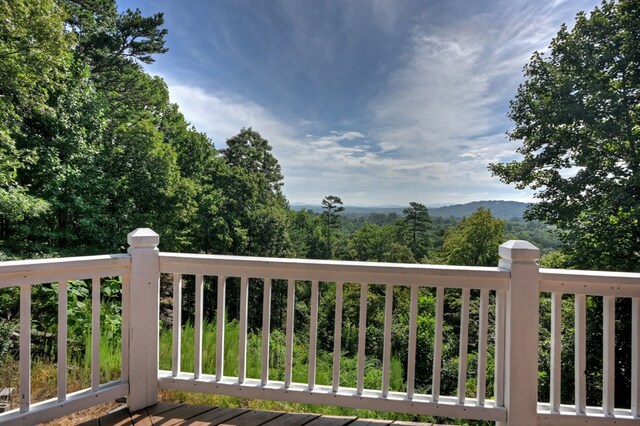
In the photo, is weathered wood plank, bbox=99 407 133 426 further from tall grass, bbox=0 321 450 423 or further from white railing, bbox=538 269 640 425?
white railing, bbox=538 269 640 425

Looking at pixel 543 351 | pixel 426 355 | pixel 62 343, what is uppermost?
pixel 62 343

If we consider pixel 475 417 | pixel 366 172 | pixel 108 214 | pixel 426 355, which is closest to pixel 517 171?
pixel 426 355

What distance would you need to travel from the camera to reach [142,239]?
5.97 feet

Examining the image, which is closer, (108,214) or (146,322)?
(146,322)

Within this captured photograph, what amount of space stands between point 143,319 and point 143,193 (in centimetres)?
1164

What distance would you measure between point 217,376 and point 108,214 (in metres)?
10.9

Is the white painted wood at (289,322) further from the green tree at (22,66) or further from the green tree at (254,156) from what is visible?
the green tree at (254,156)

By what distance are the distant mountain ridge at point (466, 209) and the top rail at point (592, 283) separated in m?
9.02

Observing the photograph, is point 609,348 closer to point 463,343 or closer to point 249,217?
point 463,343

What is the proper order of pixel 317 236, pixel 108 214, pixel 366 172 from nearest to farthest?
pixel 108 214
pixel 366 172
pixel 317 236

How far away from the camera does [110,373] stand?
251 centimetres

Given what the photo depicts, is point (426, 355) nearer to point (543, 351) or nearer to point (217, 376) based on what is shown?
point (543, 351)

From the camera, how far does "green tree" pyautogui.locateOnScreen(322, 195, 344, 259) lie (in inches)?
1232

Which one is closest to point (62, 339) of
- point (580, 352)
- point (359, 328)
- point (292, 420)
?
point (292, 420)
